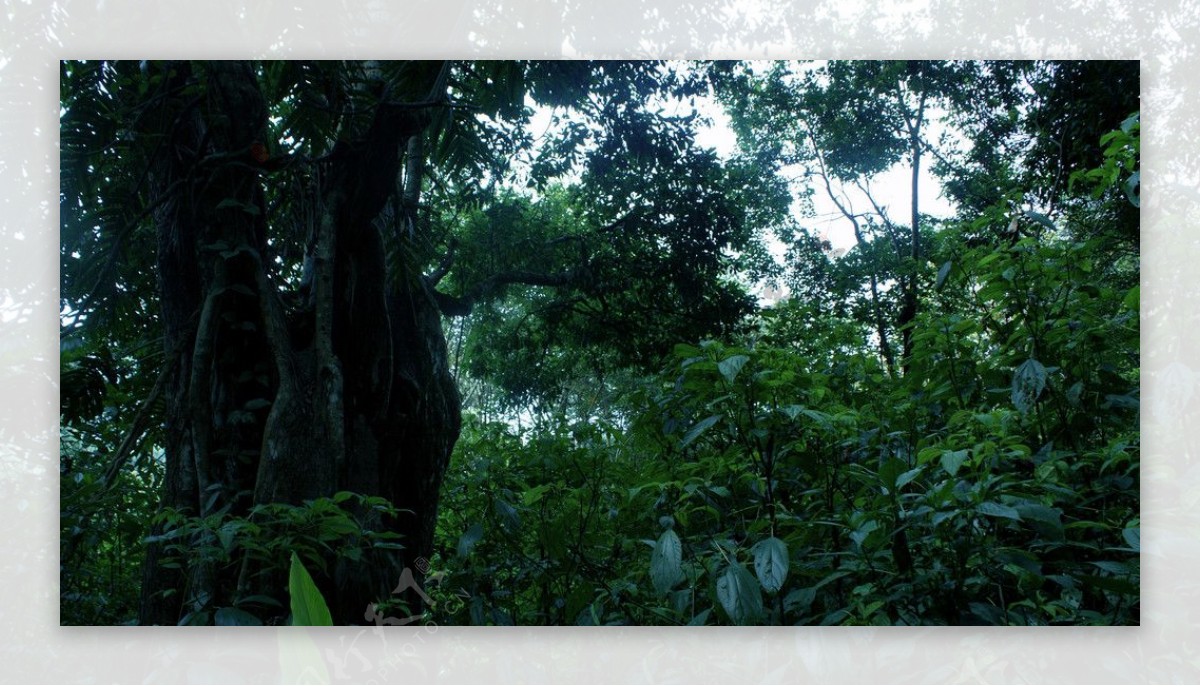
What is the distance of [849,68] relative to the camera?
7.09 ft

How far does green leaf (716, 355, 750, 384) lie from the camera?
174 cm

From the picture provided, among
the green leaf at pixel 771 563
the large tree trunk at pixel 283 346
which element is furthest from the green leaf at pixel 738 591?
the large tree trunk at pixel 283 346

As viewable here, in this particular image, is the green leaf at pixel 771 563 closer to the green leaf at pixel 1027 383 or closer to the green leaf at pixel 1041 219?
the green leaf at pixel 1027 383

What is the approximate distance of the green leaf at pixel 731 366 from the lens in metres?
1.74

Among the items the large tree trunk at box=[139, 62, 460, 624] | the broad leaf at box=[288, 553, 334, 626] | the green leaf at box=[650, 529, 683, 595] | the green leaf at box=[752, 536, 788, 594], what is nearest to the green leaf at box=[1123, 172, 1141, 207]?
the green leaf at box=[752, 536, 788, 594]

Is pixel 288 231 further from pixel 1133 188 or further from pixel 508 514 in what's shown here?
pixel 1133 188

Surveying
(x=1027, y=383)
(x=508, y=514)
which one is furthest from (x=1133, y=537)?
(x=508, y=514)

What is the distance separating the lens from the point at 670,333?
222cm

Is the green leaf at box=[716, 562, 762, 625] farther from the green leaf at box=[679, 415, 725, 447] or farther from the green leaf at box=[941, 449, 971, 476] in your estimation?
the green leaf at box=[941, 449, 971, 476]

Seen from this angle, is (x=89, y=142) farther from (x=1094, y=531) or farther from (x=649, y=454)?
(x=1094, y=531)

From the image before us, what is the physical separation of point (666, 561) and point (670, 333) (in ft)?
2.30

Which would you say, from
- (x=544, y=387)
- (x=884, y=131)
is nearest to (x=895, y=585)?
(x=544, y=387)

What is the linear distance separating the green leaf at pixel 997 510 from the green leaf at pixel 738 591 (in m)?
0.43

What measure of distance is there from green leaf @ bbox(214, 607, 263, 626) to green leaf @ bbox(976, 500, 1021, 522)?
1.50m
